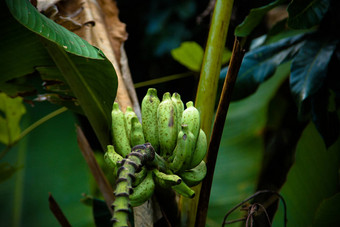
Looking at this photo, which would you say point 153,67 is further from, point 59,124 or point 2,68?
point 2,68

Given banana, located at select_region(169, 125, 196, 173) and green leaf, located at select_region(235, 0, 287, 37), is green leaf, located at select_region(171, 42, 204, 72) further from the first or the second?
banana, located at select_region(169, 125, 196, 173)

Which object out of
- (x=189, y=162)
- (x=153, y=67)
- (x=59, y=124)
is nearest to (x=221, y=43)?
(x=189, y=162)

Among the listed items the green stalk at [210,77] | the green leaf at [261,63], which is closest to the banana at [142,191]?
the green stalk at [210,77]

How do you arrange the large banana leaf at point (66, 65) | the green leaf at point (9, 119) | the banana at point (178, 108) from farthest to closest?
the green leaf at point (9, 119), the large banana leaf at point (66, 65), the banana at point (178, 108)

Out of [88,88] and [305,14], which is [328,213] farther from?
[88,88]

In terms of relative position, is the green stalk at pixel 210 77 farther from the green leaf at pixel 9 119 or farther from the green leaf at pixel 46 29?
the green leaf at pixel 9 119

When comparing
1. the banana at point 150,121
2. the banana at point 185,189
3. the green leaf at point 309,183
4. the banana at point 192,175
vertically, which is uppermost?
the banana at point 150,121
